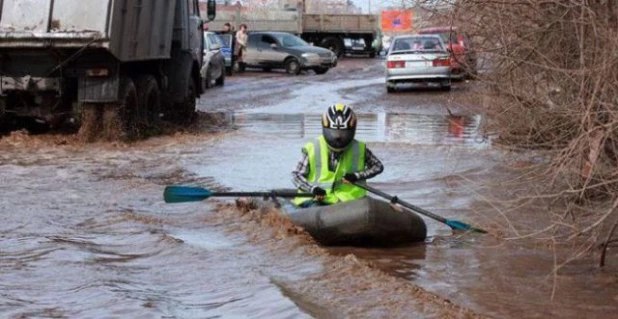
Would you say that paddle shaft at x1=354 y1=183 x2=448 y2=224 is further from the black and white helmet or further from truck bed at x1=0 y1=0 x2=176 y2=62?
truck bed at x1=0 y1=0 x2=176 y2=62

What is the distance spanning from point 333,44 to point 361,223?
41.0 metres

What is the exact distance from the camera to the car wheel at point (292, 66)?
1425 inches

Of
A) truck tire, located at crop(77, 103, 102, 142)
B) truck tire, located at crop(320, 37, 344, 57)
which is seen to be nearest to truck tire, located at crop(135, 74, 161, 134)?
truck tire, located at crop(77, 103, 102, 142)

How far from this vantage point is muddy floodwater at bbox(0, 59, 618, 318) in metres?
6.20

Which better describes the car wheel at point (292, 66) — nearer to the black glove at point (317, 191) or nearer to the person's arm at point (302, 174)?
the person's arm at point (302, 174)

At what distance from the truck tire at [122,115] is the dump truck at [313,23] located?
28.8 meters

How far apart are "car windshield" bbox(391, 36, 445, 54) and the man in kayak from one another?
15.6 metres

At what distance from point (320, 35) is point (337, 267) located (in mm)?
41042

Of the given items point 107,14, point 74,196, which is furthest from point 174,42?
point 74,196

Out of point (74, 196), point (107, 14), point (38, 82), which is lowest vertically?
point (74, 196)

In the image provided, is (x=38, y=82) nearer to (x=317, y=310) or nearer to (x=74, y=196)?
(x=74, y=196)

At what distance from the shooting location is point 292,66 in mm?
36344

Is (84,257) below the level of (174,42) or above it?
below

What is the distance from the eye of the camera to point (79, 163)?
43.2 feet
